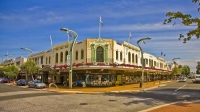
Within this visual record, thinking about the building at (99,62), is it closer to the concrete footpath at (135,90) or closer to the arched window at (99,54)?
the arched window at (99,54)

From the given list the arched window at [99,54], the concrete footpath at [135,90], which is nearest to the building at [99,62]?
the arched window at [99,54]

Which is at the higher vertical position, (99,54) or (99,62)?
(99,54)

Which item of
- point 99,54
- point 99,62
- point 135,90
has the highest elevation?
point 99,54

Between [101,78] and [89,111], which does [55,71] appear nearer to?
[101,78]

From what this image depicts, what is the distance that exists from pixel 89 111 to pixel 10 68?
55.3 metres

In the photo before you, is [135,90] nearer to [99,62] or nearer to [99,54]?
[99,62]

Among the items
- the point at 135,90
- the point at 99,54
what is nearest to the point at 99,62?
the point at 99,54

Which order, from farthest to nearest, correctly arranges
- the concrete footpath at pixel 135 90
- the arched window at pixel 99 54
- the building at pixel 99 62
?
the arched window at pixel 99 54 → the building at pixel 99 62 → the concrete footpath at pixel 135 90

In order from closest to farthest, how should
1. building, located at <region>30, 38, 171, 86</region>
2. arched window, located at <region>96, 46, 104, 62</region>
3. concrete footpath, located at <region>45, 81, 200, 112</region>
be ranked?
concrete footpath, located at <region>45, 81, 200, 112</region>, building, located at <region>30, 38, 171, 86</region>, arched window, located at <region>96, 46, 104, 62</region>

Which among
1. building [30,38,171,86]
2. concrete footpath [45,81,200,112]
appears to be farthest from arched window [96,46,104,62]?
concrete footpath [45,81,200,112]

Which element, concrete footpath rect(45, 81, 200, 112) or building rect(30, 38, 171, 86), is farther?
building rect(30, 38, 171, 86)

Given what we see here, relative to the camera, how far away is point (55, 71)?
4144 cm

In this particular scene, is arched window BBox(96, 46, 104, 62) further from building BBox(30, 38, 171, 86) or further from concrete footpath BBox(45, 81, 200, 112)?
concrete footpath BBox(45, 81, 200, 112)

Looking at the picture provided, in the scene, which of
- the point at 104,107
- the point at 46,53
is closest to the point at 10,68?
the point at 46,53
